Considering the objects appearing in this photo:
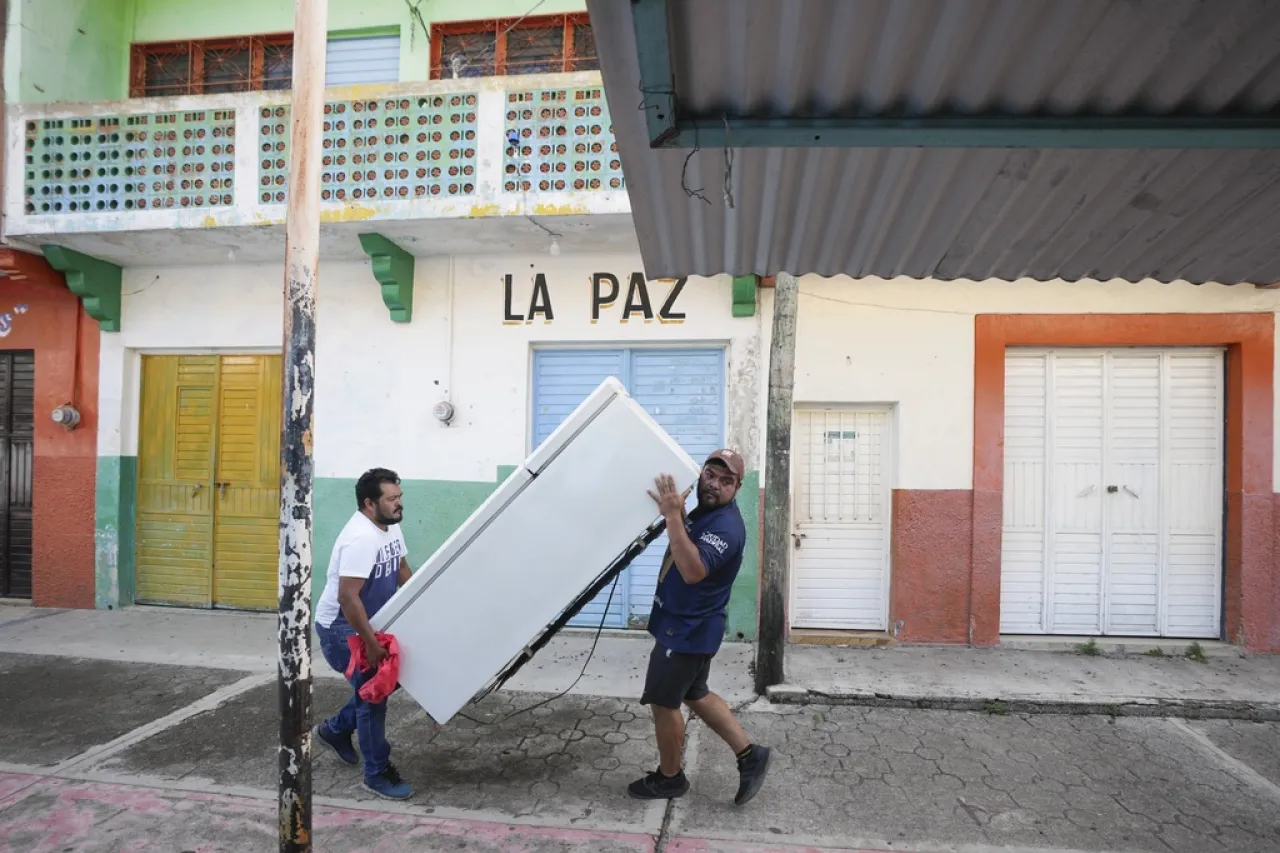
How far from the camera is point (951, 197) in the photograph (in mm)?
2635

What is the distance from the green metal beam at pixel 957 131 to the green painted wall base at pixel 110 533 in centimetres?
728

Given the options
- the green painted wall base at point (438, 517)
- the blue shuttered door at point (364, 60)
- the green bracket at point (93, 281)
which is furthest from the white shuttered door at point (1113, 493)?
the green bracket at point (93, 281)

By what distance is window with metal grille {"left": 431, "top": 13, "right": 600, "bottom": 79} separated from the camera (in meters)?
6.56

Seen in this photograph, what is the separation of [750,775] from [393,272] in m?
Result: 5.03

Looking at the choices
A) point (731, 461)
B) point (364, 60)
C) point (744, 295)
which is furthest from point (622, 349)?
point (364, 60)

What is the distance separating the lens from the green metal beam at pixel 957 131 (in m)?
2.06

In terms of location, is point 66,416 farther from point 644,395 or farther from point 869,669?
point 869,669

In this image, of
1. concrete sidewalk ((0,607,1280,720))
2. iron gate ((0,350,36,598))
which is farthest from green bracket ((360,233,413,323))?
iron gate ((0,350,36,598))

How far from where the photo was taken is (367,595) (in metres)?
3.46

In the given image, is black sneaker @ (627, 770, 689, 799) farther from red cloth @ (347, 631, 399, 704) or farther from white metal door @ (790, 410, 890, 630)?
white metal door @ (790, 410, 890, 630)

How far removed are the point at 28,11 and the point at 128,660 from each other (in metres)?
5.93

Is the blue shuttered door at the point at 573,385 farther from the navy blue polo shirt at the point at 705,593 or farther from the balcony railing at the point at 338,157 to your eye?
the navy blue polo shirt at the point at 705,593

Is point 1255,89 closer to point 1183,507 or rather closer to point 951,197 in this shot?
point 951,197

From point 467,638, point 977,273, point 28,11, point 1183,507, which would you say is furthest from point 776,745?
point 28,11
